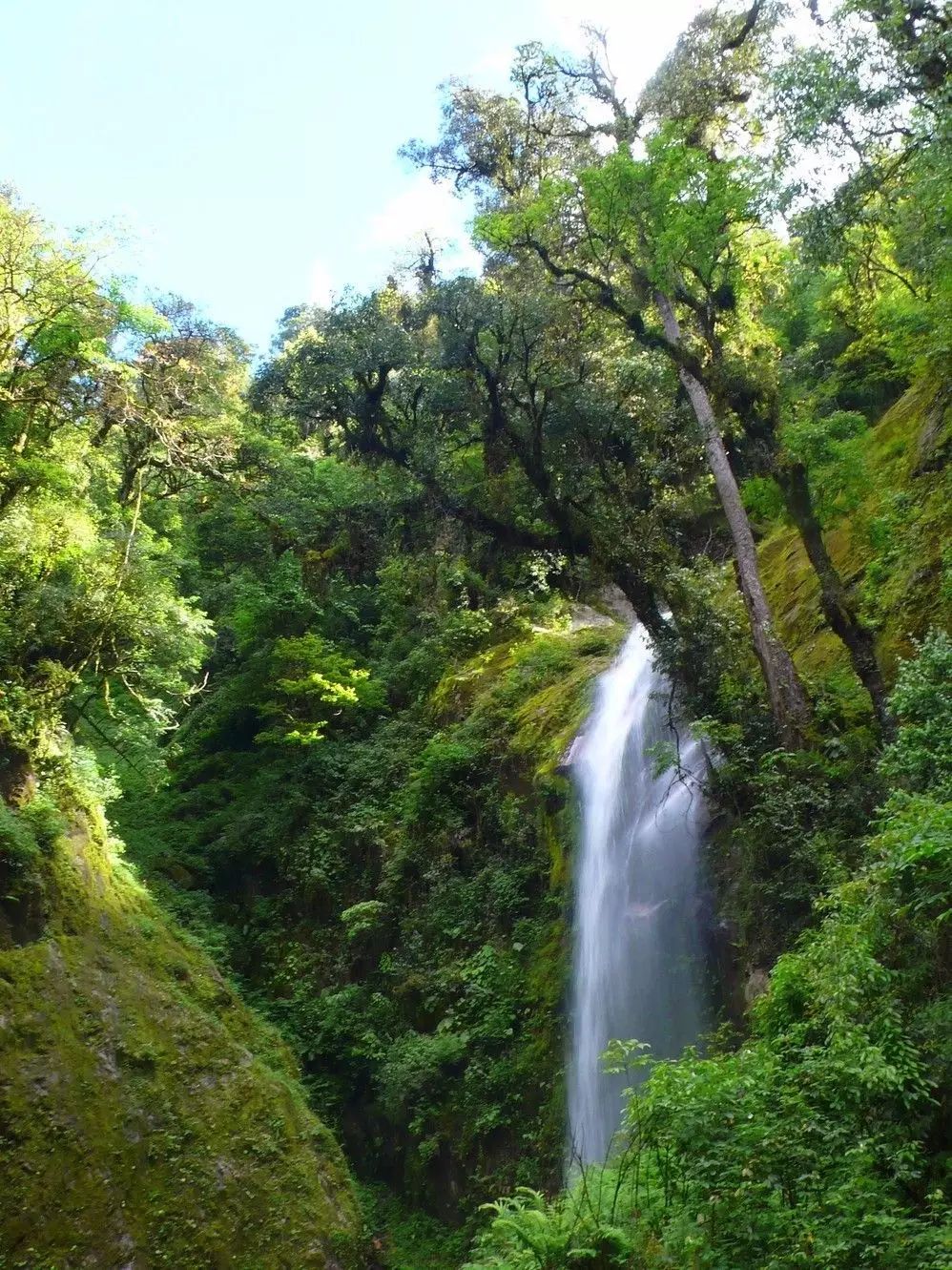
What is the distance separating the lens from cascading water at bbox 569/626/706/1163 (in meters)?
10.1

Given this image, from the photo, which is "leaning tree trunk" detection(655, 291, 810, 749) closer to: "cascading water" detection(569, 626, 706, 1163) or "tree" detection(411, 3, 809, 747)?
"tree" detection(411, 3, 809, 747)

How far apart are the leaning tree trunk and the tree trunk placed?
2.10ft

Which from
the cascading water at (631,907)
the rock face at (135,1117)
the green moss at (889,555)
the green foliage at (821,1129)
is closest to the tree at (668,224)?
the green moss at (889,555)

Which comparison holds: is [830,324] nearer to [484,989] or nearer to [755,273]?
[755,273]

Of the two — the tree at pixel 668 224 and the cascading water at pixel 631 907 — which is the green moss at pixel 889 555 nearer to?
the tree at pixel 668 224

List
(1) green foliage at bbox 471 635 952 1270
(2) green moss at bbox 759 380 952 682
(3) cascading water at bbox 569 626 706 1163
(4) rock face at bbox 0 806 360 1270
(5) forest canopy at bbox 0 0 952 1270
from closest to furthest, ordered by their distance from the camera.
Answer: (1) green foliage at bbox 471 635 952 1270
(5) forest canopy at bbox 0 0 952 1270
(4) rock face at bbox 0 806 360 1270
(2) green moss at bbox 759 380 952 682
(3) cascading water at bbox 569 626 706 1163

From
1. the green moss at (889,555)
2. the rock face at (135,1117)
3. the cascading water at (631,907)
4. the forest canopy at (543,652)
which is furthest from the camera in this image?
the cascading water at (631,907)

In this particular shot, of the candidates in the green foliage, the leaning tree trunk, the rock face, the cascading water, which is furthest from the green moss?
the rock face

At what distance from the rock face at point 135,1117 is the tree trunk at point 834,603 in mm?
8514

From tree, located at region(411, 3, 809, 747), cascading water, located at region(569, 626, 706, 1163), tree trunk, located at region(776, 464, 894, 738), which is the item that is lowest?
cascading water, located at region(569, 626, 706, 1163)

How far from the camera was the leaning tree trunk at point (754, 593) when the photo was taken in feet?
31.8

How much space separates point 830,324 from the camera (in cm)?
1983

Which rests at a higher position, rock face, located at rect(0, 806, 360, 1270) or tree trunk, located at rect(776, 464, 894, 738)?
tree trunk, located at rect(776, 464, 894, 738)

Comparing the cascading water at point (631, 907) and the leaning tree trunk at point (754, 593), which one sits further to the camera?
the cascading water at point (631, 907)
